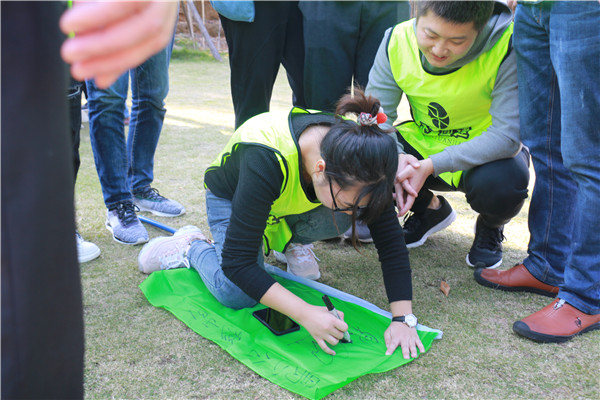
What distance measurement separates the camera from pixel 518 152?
6.28ft

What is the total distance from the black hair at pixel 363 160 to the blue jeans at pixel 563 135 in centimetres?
52

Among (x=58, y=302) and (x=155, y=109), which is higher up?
(x=58, y=302)

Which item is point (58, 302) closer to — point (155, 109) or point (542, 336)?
point (542, 336)

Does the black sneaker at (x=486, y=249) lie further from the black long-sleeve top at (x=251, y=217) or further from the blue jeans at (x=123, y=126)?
the blue jeans at (x=123, y=126)

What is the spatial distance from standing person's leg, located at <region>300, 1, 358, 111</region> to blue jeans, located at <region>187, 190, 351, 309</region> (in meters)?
0.62

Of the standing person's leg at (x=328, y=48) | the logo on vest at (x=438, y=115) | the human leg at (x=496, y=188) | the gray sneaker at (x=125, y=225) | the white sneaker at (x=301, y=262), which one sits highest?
the standing person's leg at (x=328, y=48)

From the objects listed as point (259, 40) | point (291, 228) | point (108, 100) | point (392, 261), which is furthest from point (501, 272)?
point (108, 100)

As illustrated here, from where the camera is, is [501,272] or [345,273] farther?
[345,273]

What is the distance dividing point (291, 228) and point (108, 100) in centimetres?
89

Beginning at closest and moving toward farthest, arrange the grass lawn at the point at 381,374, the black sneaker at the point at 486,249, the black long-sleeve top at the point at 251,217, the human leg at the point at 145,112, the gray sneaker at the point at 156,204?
1. the grass lawn at the point at 381,374
2. the black long-sleeve top at the point at 251,217
3. the black sneaker at the point at 486,249
4. the human leg at the point at 145,112
5. the gray sneaker at the point at 156,204

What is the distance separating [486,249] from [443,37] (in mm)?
837

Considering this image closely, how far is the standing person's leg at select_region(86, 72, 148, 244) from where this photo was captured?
6.95ft

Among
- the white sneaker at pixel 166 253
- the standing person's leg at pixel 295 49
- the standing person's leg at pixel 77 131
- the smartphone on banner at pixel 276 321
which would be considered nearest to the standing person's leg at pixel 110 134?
the standing person's leg at pixel 77 131

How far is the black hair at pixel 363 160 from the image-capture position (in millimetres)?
1354
